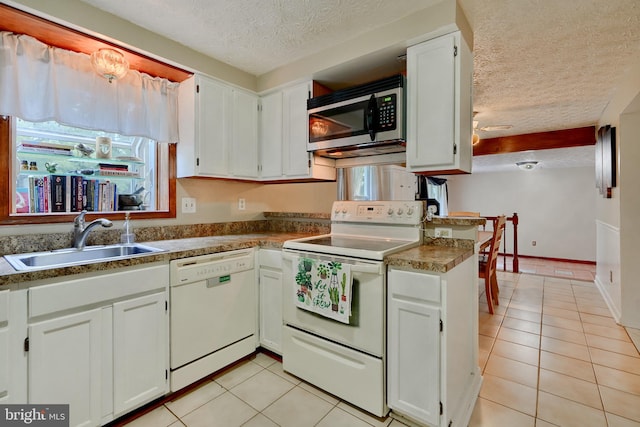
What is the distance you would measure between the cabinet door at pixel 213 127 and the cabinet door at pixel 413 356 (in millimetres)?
1615

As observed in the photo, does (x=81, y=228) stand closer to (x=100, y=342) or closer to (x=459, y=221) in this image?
(x=100, y=342)

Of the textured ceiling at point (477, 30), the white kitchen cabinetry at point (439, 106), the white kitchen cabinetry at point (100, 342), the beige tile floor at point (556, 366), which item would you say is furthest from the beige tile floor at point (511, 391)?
the textured ceiling at point (477, 30)

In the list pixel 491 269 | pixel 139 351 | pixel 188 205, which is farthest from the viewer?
pixel 491 269

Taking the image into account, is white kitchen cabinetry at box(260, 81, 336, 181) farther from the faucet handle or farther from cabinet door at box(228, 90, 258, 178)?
the faucet handle

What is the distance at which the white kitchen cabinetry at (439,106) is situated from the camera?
1688 millimetres

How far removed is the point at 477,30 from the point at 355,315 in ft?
6.43

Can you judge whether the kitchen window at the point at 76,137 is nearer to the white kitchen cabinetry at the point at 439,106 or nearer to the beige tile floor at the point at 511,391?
the beige tile floor at the point at 511,391

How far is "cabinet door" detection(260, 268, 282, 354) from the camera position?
2136mm

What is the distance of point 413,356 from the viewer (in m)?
1.49

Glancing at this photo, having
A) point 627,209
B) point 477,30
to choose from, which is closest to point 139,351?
point 477,30

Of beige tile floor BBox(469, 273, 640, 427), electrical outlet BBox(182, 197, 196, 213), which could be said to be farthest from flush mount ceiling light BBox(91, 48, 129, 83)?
beige tile floor BBox(469, 273, 640, 427)

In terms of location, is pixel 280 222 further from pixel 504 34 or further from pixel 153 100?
pixel 504 34

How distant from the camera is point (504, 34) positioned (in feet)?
6.37

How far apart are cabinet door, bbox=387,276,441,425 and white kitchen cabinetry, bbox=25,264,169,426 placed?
1290 millimetres
